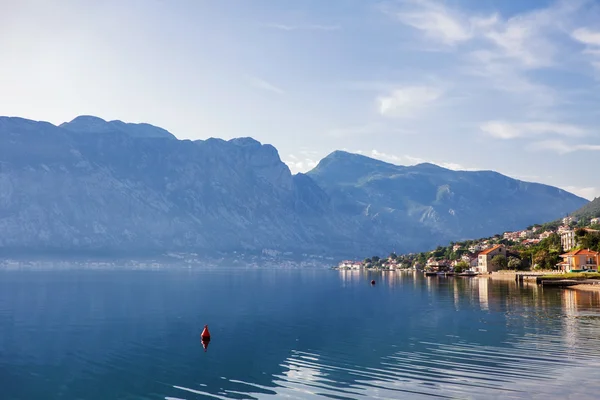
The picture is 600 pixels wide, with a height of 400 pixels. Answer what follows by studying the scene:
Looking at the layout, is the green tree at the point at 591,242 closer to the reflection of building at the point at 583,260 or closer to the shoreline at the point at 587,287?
the reflection of building at the point at 583,260

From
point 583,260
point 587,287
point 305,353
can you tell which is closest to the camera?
point 305,353

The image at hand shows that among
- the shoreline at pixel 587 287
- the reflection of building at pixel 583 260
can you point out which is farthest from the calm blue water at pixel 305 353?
the reflection of building at pixel 583 260

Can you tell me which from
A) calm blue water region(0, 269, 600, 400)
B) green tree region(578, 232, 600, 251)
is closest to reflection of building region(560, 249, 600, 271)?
green tree region(578, 232, 600, 251)

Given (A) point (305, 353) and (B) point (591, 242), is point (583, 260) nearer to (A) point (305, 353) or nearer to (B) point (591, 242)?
(B) point (591, 242)

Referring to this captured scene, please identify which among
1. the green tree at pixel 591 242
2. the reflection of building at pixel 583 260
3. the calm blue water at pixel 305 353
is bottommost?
the calm blue water at pixel 305 353

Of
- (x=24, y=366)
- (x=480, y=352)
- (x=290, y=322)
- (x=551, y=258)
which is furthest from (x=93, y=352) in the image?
(x=551, y=258)

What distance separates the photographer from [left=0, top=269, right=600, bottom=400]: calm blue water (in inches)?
1374

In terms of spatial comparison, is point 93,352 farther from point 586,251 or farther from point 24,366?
point 586,251

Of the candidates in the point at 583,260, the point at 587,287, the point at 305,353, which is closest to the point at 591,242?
the point at 583,260

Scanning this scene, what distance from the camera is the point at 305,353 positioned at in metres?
47.5

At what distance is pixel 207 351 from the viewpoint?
4934cm

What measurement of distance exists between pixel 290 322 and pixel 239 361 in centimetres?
2569

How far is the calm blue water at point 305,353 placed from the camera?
34.9 metres

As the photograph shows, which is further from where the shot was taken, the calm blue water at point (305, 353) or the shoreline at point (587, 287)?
the shoreline at point (587, 287)
